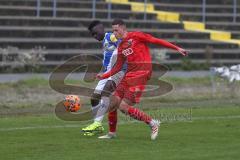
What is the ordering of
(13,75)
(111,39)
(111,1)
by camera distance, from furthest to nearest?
(111,1) → (13,75) → (111,39)

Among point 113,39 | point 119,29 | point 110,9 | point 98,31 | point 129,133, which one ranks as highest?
point 119,29

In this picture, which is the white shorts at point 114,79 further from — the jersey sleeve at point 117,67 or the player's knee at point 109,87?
the jersey sleeve at point 117,67

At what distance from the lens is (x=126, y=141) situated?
12.7m

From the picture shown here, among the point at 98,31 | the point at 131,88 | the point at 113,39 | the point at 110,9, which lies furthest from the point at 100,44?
the point at 131,88

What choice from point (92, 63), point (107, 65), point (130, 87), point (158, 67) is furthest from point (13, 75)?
point (130, 87)

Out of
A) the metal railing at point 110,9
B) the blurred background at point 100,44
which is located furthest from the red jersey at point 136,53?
the metal railing at point 110,9

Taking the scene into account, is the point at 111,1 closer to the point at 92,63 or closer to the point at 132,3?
the point at 132,3

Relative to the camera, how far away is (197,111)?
18750 millimetres

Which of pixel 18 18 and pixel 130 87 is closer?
pixel 130 87

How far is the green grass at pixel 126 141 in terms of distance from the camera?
10891 mm

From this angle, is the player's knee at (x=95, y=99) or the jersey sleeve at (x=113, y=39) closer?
the jersey sleeve at (x=113, y=39)

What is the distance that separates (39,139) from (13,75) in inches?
446

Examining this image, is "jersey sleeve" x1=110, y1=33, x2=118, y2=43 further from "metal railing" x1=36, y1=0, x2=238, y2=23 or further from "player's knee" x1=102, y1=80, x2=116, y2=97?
"metal railing" x1=36, y1=0, x2=238, y2=23

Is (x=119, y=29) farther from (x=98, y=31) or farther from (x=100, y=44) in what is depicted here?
(x=100, y=44)
